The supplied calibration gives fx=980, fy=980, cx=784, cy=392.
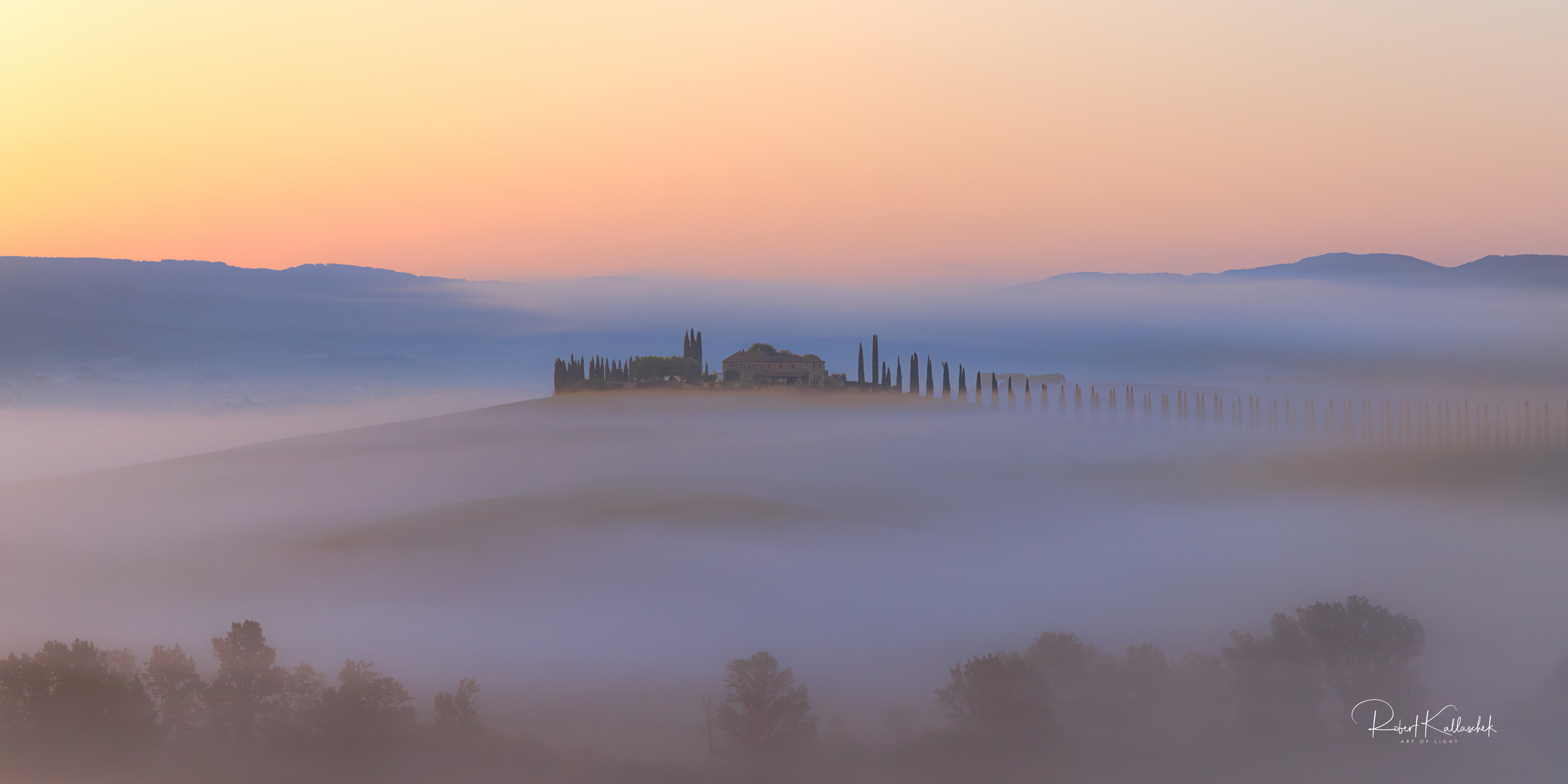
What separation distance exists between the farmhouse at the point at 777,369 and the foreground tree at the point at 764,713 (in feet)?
251

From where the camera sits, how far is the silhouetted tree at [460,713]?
6394 cm

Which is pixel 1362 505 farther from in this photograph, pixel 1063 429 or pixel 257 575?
pixel 257 575

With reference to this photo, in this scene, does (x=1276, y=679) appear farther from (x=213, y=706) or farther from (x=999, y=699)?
(x=213, y=706)

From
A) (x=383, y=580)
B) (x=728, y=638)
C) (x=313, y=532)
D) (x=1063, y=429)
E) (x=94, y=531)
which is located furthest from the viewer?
(x=1063, y=429)

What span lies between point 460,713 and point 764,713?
20.1 m

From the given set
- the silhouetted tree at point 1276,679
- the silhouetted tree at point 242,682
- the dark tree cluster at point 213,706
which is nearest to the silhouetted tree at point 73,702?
the dark tree cluster at point 213,706

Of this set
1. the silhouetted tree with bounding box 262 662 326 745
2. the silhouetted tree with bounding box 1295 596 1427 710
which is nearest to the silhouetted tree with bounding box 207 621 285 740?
the silhouetted tree with bounding box 262 662 326 745

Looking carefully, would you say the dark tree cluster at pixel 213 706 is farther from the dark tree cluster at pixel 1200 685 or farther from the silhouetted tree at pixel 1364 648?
the silhouetted tree at pixel 1364 648

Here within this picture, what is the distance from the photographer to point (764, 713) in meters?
65.4

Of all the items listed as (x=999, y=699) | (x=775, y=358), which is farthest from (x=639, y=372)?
(x=999, y=699)

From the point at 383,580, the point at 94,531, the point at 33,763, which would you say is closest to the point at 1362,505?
the point at 383,580

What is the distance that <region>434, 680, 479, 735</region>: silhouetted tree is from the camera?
210 ft

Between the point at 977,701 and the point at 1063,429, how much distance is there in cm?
7886

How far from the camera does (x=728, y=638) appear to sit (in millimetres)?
77250
